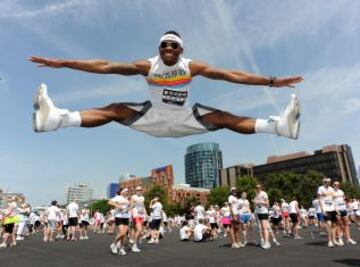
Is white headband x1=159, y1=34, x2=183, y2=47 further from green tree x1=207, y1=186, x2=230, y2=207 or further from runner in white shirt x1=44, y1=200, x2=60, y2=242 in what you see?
green tree x1=207, y1=186, x2=230, y2=207

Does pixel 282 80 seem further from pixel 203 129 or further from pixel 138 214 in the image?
pixel 138 214

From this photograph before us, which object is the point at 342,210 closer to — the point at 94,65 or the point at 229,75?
the point at 229,75

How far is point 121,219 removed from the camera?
37.2 ft

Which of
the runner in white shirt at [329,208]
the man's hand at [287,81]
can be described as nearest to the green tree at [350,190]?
the runner in white shirt at [329,208]

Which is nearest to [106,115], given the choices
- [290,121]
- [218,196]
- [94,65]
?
[94,65]

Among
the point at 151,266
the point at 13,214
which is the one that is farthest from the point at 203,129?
the point at 13,214

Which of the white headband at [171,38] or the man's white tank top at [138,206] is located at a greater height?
the white headband at [171,38]

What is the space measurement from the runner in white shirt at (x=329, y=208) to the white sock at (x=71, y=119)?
8.95 meters

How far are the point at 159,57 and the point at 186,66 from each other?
43 cm

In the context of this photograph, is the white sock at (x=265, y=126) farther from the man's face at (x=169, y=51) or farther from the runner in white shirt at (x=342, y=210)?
the runner in white shirt at (x=342, y=210)

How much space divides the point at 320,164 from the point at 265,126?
110 metres

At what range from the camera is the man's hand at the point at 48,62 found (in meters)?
5.24

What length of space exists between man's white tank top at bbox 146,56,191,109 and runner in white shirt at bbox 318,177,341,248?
7.98 metres

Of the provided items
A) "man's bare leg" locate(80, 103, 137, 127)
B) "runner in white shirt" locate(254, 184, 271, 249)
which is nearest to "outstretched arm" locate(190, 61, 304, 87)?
"man's bare leg" locate(80, 103, 137, 127)
